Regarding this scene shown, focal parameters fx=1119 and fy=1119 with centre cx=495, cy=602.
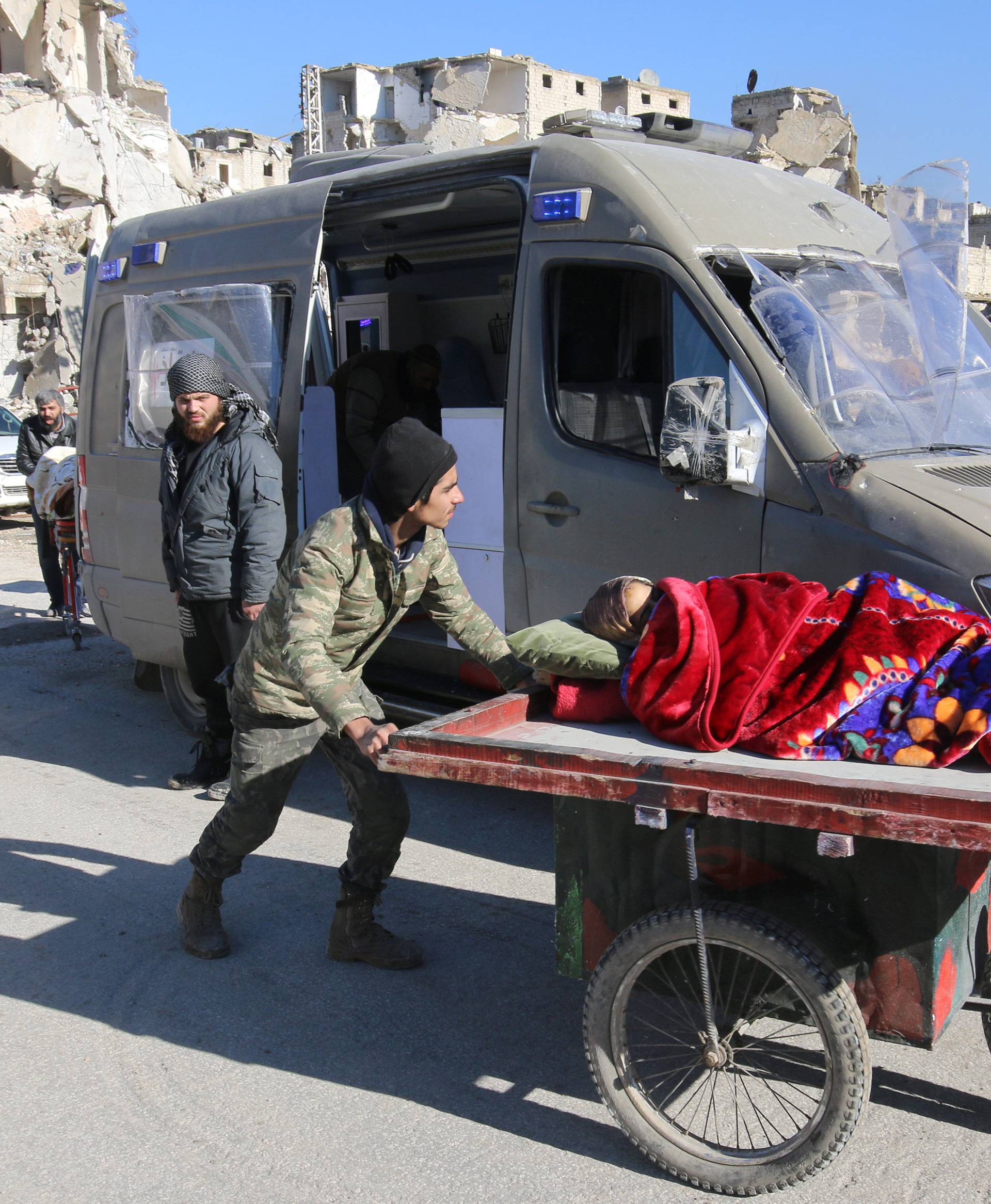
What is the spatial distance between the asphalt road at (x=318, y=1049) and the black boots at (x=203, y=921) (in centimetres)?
6

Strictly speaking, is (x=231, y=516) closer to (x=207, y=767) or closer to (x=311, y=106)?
(x=207, y=767)

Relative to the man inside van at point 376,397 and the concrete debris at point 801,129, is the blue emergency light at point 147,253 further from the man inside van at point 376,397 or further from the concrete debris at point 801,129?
the concrete debris at point 801,129

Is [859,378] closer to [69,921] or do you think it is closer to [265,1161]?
[265,1161]

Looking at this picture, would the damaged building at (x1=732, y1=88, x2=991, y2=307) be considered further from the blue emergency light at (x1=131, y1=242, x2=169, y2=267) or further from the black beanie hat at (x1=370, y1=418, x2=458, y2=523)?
the black beanie hat at (x1=370, y1=418, x2=458, y2=523)

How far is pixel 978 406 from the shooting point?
Result: 13.7ft

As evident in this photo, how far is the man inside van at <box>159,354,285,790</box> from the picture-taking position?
4.98 metres

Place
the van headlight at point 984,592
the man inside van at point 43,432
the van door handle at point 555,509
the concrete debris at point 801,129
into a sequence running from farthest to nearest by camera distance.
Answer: the concrete debris at point 801,129
the man inside van at point 43,432
the van door handle at point 555,509
the van headlight at point 984,592

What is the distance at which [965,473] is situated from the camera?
3756mm

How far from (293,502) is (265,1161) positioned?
11.1 feet

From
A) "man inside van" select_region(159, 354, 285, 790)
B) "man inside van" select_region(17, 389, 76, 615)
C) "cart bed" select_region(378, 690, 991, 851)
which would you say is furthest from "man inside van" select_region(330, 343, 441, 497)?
"man inside van" select_region(17, 389, 76, 615)

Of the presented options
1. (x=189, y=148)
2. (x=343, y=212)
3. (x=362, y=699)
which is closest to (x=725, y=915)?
(x=362, y=699)

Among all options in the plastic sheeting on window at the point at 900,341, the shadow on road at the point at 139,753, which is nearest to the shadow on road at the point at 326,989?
the shadow on road at the point at 139,753

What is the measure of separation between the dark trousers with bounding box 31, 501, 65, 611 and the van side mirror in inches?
251

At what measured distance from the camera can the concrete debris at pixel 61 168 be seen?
81.2ft
